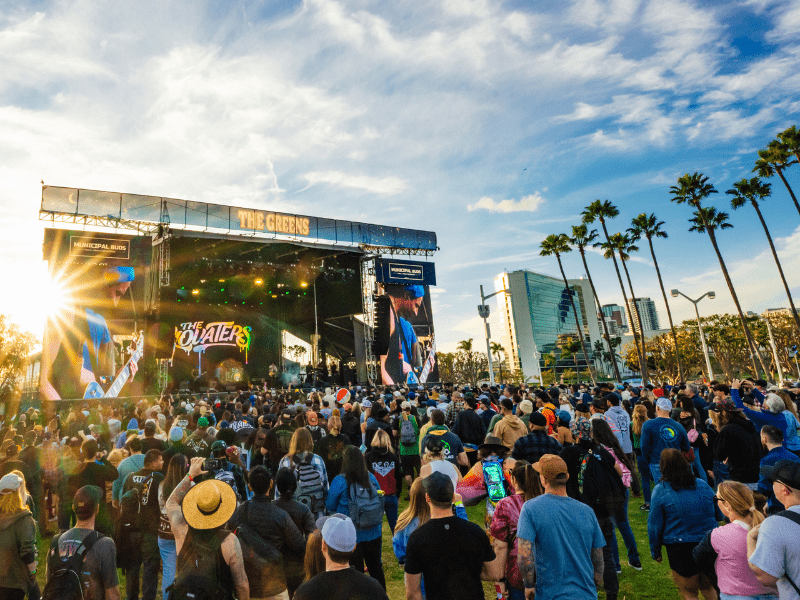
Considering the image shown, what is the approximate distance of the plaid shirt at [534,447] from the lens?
16.8 ft

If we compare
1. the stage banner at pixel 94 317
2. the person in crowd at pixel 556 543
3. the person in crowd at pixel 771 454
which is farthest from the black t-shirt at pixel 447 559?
the stage banner at pixel 94 317

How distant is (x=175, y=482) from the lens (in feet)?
14.5

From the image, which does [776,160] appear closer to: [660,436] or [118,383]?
[660,436]

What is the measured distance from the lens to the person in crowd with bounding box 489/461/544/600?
345 cm

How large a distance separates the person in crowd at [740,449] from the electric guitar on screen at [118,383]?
2598 cm

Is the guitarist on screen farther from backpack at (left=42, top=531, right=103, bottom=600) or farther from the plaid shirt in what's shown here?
the plaid shirt

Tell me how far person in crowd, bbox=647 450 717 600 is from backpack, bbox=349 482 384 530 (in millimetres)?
2486

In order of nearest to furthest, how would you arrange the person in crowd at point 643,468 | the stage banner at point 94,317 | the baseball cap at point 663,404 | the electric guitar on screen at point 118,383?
the baseball cap at point 663,404, the person in crowd at point 643,468, the stage banner at point 94,317, the electric guitar on screen at point 118,383

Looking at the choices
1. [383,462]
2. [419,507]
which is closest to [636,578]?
[383,462]

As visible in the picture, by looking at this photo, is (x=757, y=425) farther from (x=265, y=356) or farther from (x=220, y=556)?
(x=265, y=356)

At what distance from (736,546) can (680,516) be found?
0.84 metres

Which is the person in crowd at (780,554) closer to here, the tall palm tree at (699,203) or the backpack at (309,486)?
the backpack at (309,486)

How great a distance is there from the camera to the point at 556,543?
2979 millimetres

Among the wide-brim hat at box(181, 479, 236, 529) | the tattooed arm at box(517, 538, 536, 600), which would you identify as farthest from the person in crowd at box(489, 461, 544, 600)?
the wide-brim hat at box(181, 479, 236, 529)
